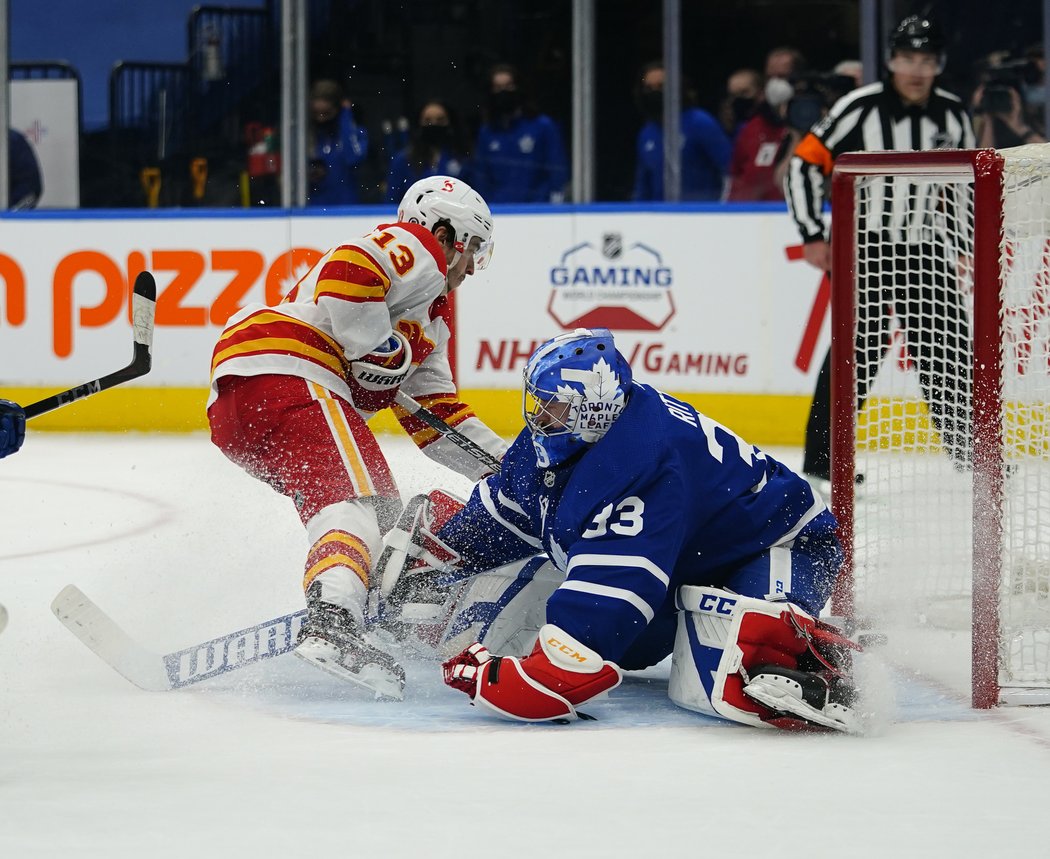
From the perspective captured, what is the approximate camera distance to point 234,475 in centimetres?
523

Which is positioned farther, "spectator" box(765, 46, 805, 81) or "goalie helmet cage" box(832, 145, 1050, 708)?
"spectator" box(765, 46, 805, 81)

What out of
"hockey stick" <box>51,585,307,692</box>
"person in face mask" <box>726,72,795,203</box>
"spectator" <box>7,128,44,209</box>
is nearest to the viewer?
"hockey stick" <box>51,585,307,692</box>

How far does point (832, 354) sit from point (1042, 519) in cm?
48

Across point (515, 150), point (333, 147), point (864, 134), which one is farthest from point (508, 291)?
point (864, 134)

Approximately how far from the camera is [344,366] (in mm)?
3295

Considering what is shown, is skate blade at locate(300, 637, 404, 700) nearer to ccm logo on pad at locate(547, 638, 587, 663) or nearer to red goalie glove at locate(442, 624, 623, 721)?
red goalie glove at locate(442, 624, 623, 721)

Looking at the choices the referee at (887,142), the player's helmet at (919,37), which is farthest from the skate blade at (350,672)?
the player's helmet at (919,37)

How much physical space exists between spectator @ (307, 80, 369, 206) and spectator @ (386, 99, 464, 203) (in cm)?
21

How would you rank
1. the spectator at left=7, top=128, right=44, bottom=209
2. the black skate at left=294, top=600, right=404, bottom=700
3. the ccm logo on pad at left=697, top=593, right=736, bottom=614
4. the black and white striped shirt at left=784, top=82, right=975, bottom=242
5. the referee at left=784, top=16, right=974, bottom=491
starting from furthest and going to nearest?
the spectator at left=7, top=128, right=44, bottom=209, the black and white striped shirt at left=784, top=82, right=975, bottom=242, the referee at left=784, top=16, right=974, bottom=491, the black skate at left=294, top=600, right=404, bottom=700, the ccm logo on pad at left=697, top=593, right=736, bottom=614

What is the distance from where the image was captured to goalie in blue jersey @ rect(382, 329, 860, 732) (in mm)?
2551

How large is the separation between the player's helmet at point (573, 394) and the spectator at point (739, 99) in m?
3.92

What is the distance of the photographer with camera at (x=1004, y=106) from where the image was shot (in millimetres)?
6125

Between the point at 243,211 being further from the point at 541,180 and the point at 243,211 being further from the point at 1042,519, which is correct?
the point at 1042,519

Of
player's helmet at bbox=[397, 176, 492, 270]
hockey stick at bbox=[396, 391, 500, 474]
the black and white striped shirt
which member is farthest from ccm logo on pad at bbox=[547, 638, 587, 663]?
the black and white striped shirt
